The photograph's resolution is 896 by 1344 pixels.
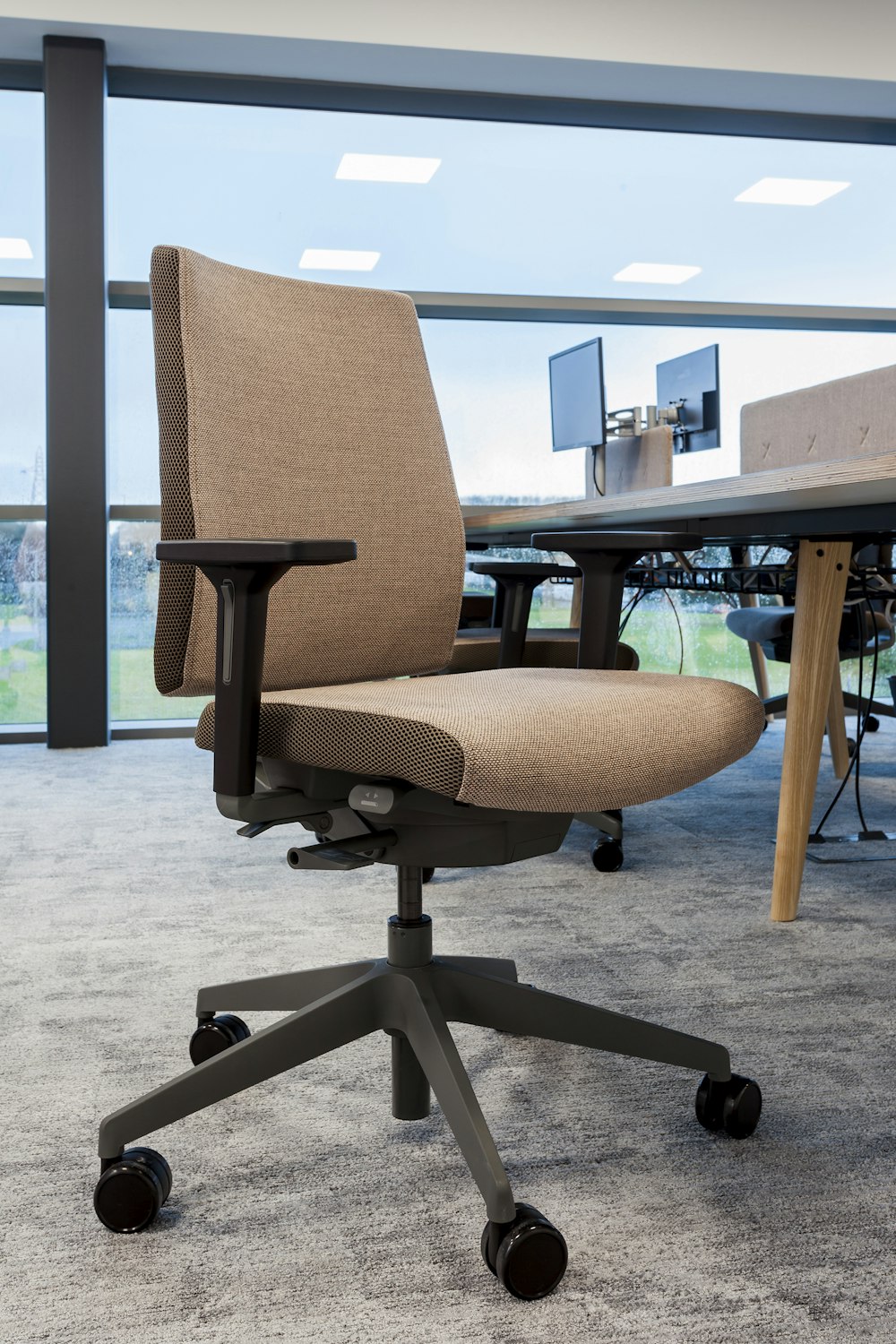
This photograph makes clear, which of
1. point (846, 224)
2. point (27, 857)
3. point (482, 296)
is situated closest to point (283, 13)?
point (482, 296)

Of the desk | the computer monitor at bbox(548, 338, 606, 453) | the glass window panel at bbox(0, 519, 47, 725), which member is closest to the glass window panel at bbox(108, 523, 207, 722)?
the glass window panel at bbox(0, 519, 47, 725)

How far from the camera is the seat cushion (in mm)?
969

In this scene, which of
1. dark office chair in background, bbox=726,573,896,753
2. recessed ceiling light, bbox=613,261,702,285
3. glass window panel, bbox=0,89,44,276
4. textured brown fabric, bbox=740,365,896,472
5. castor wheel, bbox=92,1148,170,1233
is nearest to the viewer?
castor wheel, bbox=92,1148,170,1233

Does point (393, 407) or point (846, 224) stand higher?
point (846, 224)

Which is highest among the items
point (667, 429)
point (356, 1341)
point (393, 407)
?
point (667, 429)

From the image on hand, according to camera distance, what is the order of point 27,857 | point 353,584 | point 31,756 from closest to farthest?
1. point 353,584
2. point 27,857
3. point 31,756

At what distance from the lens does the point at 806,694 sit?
211 centimetres

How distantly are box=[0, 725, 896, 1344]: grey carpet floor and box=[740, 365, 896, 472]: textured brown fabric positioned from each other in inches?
47.3

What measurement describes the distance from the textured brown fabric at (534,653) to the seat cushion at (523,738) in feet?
3.49

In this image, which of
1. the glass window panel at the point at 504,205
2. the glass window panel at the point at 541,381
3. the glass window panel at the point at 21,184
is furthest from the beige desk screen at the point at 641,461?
the glass window panel at the point at 21,184

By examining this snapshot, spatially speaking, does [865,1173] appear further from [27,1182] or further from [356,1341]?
[27,1182]

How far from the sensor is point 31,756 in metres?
4.05

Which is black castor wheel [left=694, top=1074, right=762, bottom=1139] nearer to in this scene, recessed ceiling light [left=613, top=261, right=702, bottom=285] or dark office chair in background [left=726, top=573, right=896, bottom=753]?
dark office chair in background [left=726, top=573, right=896, bottom=753]

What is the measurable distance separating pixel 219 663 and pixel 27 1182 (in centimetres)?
61
